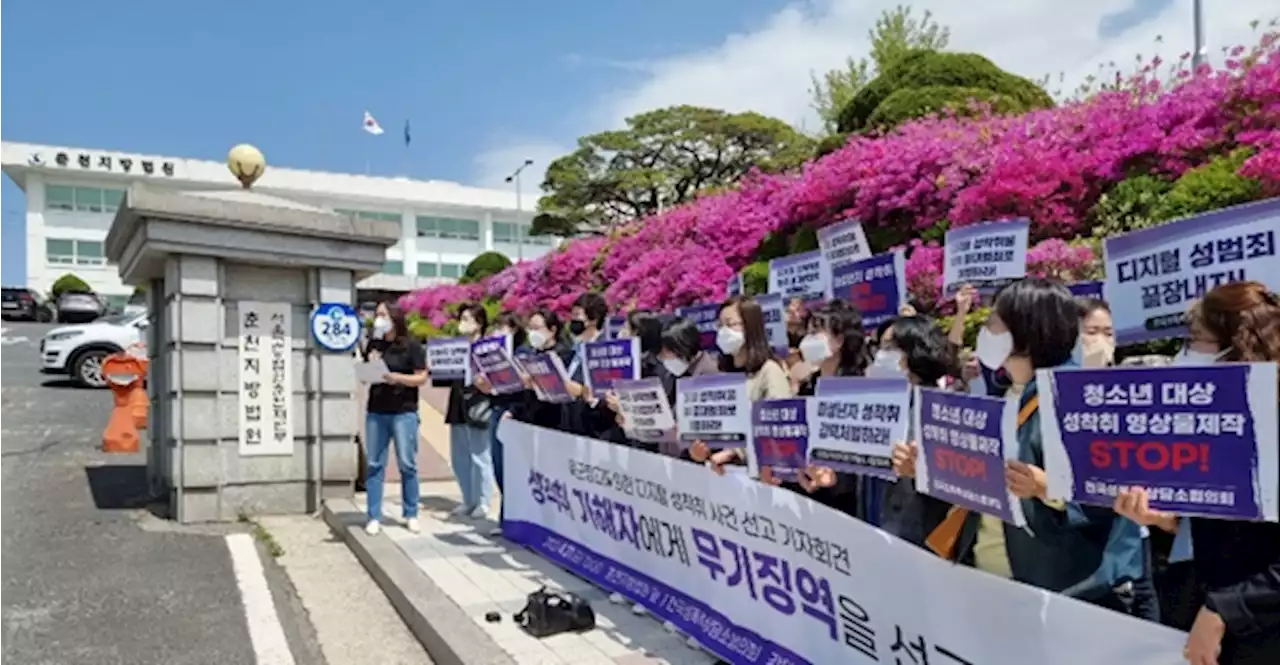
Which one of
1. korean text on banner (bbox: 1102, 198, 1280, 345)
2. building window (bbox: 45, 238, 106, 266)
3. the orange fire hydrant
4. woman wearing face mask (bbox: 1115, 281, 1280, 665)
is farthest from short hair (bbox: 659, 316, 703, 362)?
building window (bbox: 45, 238, 106, 266)

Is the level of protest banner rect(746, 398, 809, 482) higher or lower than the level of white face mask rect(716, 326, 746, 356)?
lower

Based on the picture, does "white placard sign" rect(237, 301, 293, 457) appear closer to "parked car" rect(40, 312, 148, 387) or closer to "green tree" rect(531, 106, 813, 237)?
"parked car" rect(40, 312, 148, 387)

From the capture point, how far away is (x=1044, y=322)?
9.50 feet

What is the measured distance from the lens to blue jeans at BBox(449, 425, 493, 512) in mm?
7676

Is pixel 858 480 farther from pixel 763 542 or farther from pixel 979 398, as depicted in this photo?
pixel 979 398

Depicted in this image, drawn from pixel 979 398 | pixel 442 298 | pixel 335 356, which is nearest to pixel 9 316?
pixel 442 298

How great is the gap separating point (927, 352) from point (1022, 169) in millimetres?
6634

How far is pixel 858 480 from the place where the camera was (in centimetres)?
398

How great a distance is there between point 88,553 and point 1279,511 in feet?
23.6

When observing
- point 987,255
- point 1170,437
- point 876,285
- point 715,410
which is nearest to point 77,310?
point 876,285

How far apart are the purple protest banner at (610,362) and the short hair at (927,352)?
205cm

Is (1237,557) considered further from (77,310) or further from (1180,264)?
(77,310)

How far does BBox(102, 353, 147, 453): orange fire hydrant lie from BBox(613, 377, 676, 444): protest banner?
8245mm

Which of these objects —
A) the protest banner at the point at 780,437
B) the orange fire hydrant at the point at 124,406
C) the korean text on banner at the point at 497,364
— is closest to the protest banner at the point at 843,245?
the protest banner at the point at 780,437
